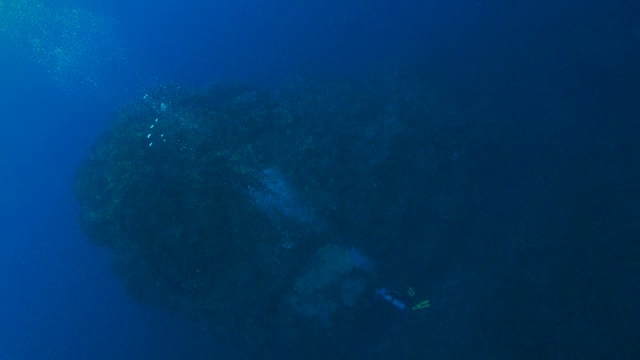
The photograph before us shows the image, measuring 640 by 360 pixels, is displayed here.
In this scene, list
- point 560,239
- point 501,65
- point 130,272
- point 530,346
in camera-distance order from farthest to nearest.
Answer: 1. point 501,65
2. point 130,272
3. point 560,239
4. point 530,346

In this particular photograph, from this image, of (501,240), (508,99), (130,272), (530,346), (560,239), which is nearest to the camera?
(530,346)

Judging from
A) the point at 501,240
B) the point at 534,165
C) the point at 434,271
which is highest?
the point at 534,165

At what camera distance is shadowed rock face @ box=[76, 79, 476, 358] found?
329 inches

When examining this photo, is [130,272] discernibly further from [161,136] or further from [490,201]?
[490,201]

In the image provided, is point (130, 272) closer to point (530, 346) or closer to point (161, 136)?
point (161, 136)

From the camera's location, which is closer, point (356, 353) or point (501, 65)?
point (356, 353)

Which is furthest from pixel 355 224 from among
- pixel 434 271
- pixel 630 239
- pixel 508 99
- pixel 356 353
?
pixel 508 99

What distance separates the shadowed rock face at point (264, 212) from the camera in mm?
8359

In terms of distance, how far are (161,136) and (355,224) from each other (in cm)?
509

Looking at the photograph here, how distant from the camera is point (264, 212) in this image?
848 centimetres

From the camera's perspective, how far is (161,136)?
28.9 feet

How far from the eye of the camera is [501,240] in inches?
342

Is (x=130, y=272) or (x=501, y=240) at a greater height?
(x=501, y=240)

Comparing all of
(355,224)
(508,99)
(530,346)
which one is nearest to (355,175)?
(355,224)
